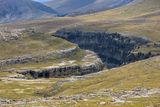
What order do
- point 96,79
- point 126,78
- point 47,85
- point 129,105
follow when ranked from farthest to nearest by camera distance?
1. point 47,85
2. point 96,79
3. point 126,78
4. point 129,105

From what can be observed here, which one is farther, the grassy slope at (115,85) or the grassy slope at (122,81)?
the grassy slope at (122,81)

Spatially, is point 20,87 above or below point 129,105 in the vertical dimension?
below

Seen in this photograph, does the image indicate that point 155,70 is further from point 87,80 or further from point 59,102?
point 59,102

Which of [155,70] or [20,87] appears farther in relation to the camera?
[20,87]

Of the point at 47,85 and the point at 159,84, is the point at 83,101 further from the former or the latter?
the point at 47,85

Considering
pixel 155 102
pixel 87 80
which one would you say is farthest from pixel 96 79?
pixel 155 102

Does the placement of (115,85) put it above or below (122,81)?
above

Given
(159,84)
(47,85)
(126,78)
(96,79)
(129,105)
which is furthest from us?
(47,85)

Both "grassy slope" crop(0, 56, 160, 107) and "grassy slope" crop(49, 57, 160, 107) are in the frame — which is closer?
"grassy slope" crop(0, 56, 160, 107)

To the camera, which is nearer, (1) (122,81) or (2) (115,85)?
(2) (115,85)
